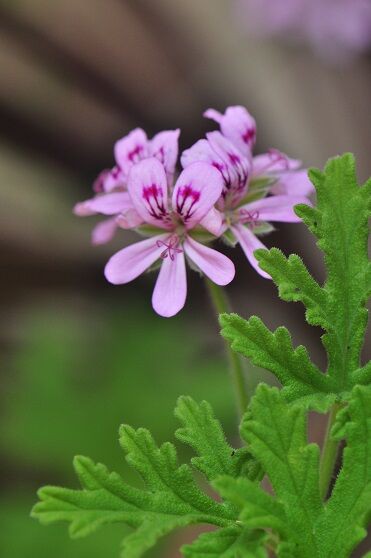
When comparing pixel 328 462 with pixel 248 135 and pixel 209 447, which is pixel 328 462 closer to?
pixel 209 447

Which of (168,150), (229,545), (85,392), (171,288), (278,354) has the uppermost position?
(85,392)

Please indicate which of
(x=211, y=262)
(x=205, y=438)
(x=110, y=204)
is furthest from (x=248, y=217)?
(x=205, y=438)

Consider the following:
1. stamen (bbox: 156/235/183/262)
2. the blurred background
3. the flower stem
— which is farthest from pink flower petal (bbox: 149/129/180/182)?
the blurred background

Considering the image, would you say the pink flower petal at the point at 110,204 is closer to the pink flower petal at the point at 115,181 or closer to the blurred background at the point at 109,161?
the pink flower petal at the point at 115,181

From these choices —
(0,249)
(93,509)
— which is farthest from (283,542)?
(0,249)

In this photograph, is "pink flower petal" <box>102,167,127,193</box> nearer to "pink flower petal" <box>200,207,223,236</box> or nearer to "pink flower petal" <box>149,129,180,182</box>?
"pink flower petal" <box>149,129,180,182</box>

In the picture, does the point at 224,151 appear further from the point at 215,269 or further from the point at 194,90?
the point at 194,90
